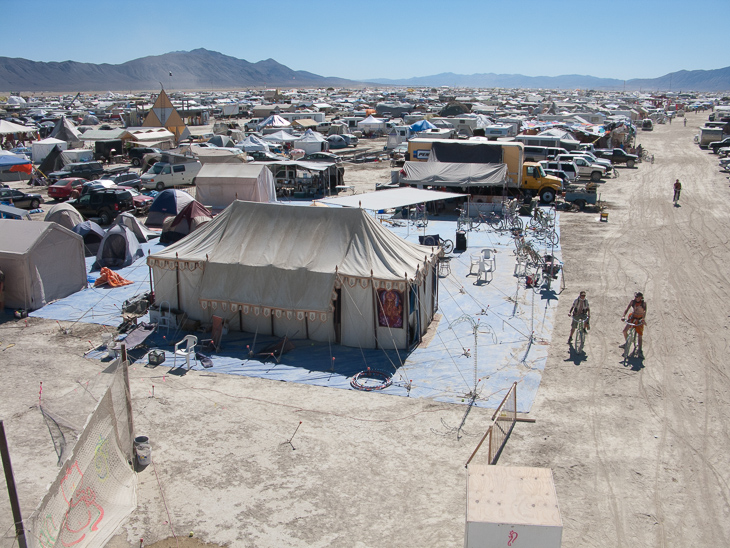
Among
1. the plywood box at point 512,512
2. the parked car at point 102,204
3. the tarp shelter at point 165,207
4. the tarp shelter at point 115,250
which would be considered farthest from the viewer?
the parked car at point 102,204

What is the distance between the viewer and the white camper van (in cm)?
3219

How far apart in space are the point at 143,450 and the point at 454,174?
2052cm

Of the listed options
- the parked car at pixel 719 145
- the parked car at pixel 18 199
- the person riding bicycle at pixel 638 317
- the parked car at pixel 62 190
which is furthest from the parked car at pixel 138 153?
the parked car at pixel 719 145

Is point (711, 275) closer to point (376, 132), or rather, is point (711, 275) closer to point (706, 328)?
point (706, 328)

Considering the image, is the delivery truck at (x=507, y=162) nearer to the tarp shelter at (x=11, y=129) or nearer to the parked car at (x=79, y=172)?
the parked car at (x=79, y=172)

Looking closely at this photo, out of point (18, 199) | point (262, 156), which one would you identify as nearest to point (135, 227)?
point (18, 199)

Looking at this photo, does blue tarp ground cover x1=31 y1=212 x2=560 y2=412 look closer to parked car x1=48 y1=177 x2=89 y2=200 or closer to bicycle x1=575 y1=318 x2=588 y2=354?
bicycle x1=575 y1=318 x2=588 y2=354

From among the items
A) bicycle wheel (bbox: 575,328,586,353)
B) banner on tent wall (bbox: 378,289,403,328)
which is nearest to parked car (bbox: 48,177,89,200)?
banner on tent wall (bbox: 378,289,403,328)

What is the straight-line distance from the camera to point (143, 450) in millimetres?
9594

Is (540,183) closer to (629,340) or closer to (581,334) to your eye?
(581,334)

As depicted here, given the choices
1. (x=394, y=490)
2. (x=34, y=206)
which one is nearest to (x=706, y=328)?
(x=394, y=490)

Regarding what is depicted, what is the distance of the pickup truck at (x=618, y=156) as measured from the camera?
42.4 meters

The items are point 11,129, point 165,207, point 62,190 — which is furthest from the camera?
point 11,129

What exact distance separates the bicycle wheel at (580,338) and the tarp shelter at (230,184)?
1741 centimetres
